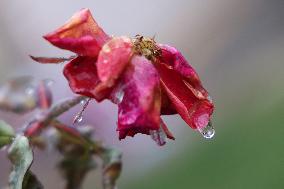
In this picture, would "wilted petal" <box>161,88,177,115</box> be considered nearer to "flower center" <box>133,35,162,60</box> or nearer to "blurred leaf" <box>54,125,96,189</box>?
"flower center" <box>133,35,162,60</box>

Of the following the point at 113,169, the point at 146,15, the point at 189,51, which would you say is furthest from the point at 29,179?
the point at 146,15

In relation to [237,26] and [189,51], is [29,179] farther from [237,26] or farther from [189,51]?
[237,26]

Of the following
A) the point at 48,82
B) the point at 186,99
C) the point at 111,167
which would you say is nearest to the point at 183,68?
the point at 186,99

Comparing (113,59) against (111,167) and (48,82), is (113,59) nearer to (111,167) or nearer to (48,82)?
(111,167)

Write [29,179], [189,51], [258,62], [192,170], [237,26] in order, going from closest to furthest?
[29,179]
[192,170]
[258,62]
[189,51]
[237,26]

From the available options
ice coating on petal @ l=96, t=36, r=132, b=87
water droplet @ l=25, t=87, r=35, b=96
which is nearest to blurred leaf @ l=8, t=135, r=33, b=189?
ice coating on petal @ l=96, t=36, r=132, b=87

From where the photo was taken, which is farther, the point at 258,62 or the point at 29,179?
the point at 258,62
